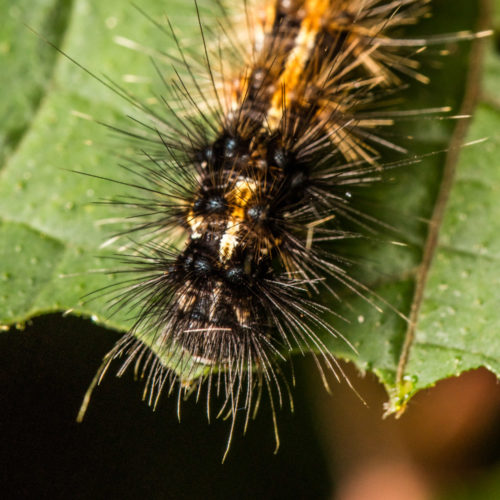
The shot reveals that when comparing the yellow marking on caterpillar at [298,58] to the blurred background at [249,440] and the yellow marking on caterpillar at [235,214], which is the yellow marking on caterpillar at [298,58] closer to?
the yellow marking on caterpillar at [235,214]

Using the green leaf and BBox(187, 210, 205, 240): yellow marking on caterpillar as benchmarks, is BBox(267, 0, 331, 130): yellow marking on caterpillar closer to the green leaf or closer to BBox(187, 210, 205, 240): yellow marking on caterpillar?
BBox(187, 210, 205, 240): yellow marking on caterpillar

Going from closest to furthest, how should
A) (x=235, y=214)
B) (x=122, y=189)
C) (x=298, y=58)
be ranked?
(x=235, y=214) < (x=298, y=58) < (x=122, y=189)

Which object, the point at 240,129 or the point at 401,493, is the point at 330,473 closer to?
the point at 401,493

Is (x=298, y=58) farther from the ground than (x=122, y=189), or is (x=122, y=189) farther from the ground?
(x=298, y=58)

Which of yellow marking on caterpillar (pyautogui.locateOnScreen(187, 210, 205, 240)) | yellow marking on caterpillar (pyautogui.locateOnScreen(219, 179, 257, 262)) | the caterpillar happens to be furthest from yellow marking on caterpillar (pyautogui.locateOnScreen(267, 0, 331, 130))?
yellow marking on caterpillar (pyautogui.locateOnScreen(187, 210, 205, 240))

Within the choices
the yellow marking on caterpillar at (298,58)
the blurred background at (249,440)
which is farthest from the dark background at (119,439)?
the yellow marking on caterpillar at (298,58)

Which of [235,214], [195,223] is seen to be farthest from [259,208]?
[195,223]

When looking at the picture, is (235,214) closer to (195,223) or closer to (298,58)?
(195,223)

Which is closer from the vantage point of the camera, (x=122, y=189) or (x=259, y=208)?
(x=259, y=208)
